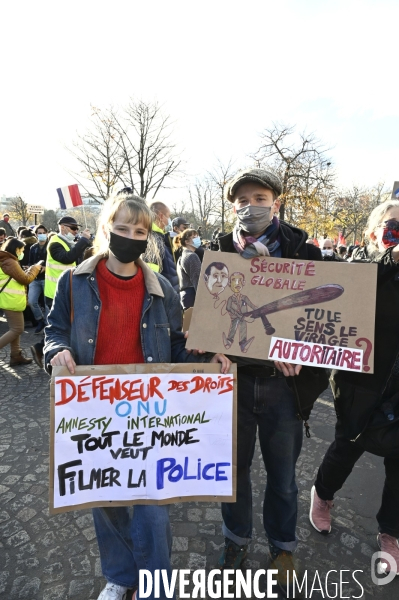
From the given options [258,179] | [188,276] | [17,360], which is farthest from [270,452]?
[17,360]

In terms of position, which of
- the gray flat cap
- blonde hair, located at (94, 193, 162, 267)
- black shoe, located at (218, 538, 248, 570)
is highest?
the gray flat cap

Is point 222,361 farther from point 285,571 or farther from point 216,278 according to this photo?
point 285,571

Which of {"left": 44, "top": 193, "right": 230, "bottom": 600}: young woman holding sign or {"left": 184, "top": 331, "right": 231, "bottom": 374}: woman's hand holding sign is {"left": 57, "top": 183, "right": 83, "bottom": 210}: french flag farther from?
{"left": 184, "top": 331, "right": 231, "bottom": 374}: woman's hand holding sign

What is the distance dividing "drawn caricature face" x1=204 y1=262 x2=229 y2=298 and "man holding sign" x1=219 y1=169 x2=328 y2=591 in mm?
131

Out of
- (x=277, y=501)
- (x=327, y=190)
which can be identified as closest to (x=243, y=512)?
(x=277, y=501)

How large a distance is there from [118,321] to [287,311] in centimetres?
83

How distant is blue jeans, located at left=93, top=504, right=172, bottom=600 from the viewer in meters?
1.65

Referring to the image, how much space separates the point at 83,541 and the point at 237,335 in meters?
1.78

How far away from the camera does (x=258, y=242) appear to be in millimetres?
1804

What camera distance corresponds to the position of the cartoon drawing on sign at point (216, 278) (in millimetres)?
1817

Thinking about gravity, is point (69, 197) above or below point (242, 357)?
above

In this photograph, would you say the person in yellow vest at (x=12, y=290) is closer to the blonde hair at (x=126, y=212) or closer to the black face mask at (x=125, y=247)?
the blonde hair at (x=126, y=212)

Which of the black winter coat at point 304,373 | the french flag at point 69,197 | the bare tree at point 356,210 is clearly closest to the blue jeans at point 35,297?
the french flag at point 69,197

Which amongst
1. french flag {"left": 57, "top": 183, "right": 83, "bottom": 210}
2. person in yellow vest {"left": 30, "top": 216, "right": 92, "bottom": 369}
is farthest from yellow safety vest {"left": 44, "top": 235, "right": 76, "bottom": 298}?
french flag {"left": 57, "top": 183, "right": 83, "bottom": 210}
